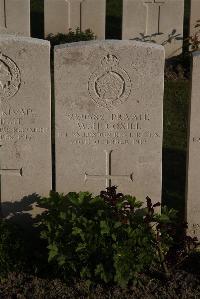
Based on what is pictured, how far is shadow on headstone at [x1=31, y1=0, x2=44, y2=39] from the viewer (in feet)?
48.2

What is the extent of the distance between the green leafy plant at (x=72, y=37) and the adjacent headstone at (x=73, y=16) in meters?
0.17

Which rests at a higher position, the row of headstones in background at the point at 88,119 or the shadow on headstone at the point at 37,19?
the shadow on headstone at the point at 37,19

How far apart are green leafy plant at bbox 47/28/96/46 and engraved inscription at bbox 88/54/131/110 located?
255 inches

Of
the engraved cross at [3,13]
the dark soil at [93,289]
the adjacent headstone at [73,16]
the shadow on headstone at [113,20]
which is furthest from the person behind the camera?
the shadow on headstone at [113,20]

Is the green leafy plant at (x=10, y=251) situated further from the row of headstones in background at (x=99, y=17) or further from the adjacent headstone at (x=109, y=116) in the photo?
the row of headstones in background at (x=99, y=17)

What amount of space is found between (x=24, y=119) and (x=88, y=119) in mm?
589

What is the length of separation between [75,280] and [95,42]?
209 centimetres

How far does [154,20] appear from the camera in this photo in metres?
12.5

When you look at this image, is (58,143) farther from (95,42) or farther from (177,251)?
(177,251)

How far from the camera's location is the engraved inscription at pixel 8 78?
5.93m

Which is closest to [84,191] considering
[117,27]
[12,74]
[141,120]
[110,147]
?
[110,147]

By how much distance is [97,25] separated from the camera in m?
12.8

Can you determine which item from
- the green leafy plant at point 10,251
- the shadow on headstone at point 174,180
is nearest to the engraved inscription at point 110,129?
the green leafy plant at point 10,251

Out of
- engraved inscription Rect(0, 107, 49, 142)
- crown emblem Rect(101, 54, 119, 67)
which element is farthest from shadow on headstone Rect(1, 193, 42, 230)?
crown emblem Rect(101, 54, 119, 67)
